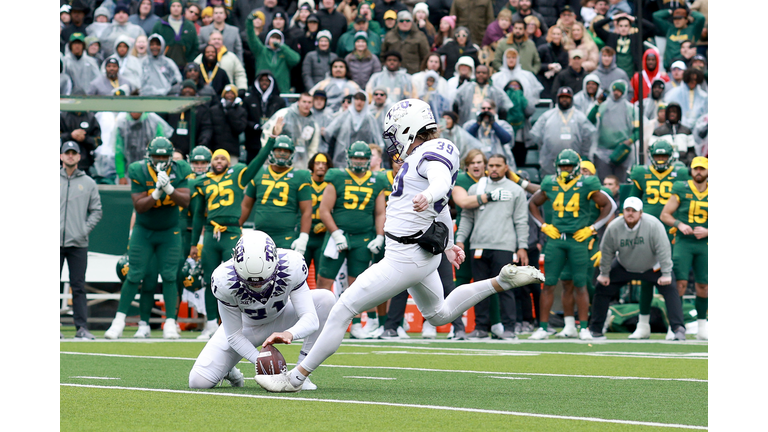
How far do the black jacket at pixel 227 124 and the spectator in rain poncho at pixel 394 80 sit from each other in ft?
6.20

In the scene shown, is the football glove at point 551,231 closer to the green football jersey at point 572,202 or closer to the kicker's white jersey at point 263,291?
the green football jersey at point 572,202

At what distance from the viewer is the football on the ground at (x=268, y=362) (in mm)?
5992

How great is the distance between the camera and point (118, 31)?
16.1m

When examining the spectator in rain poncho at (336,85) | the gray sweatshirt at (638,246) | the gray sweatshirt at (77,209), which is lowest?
the gray sweatshirt at (638,246)

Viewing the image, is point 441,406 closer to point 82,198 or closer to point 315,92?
point 82,198

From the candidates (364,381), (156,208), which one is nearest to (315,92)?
(156,208)

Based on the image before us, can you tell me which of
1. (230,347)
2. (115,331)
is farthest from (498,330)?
(230,347)

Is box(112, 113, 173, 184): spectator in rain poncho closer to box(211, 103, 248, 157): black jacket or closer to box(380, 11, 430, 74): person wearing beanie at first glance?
box(211, 103, 248, 157): black jacket

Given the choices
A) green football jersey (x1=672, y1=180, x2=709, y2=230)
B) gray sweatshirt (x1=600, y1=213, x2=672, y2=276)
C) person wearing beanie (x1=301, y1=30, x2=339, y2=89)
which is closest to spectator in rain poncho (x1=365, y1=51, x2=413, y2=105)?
person wearing beanie (x1=301, y1=30, x2=339, y2=89)

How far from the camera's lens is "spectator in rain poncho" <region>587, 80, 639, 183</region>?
14.5 metres

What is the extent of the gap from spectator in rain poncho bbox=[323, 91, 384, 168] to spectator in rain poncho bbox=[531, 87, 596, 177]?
2347mm

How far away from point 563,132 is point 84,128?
638 centimetres

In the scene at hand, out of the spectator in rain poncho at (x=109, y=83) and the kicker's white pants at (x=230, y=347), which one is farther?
the spectator in rain poncho at (x=109, y=83)

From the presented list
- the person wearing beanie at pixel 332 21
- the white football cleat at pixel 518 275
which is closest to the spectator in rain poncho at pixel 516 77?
the person wearing beanie at pixel 332 21
